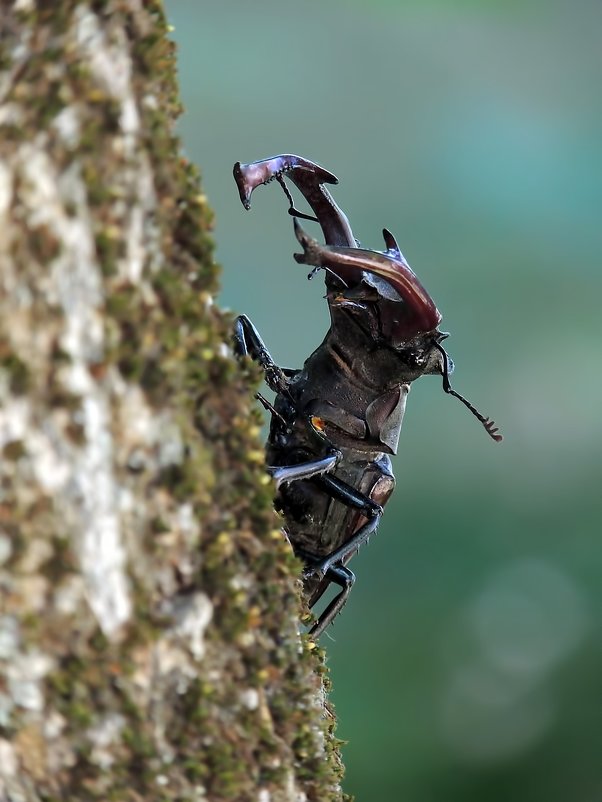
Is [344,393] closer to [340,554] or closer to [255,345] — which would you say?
[255,345]

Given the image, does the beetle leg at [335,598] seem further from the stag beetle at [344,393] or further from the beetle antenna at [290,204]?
the beetle antenna at [290,204]

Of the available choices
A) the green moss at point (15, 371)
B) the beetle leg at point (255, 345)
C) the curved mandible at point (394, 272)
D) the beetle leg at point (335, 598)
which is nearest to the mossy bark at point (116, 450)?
the green moss at point (15, 371)

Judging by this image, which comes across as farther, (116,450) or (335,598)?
(335,598)

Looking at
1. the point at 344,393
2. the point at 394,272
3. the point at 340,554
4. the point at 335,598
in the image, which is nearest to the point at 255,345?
the point at 344,393

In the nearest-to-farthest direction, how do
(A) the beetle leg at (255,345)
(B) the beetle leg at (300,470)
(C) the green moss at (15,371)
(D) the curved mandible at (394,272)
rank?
1. (C) the green moss at (15,371)
2. (D) the curved mandible at (394,272)
3. (B) the beetle leg at (300,470)
4. (A) the beetle leg at (255,345)

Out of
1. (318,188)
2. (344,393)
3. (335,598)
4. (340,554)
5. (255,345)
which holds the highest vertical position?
(318,188)

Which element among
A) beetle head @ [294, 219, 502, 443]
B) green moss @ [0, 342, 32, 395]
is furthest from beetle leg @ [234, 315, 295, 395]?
green moss @ [0, 342, 32, 395]

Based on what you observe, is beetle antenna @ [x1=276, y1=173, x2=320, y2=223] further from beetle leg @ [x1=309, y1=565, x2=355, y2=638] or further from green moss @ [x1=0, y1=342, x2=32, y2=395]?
green moss @ [x1=0, y1=342, x2=32, y2=395]

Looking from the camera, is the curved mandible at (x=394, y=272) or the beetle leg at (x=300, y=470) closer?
the curved mandible at (x=394, y=272)
